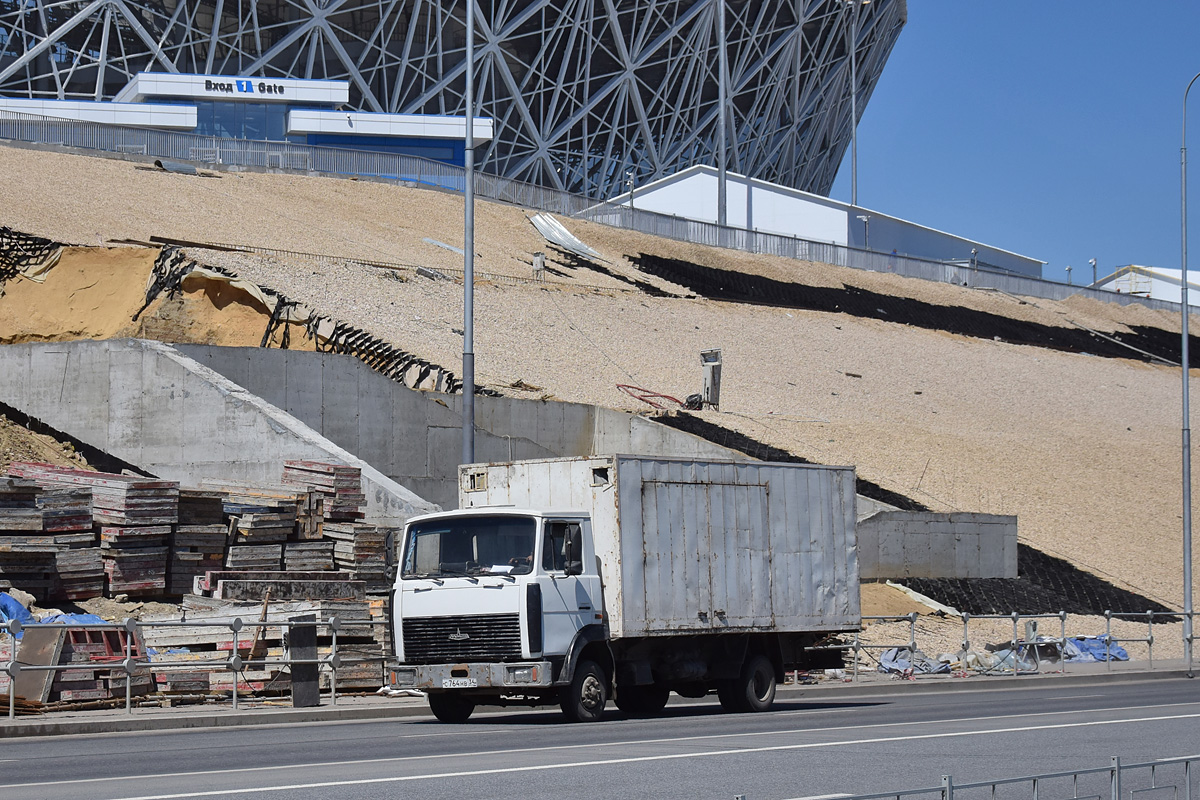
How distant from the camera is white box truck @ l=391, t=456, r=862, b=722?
14.7 meters

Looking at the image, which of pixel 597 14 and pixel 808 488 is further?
pixel 597 14

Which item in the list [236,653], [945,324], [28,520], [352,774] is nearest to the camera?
[352,774]

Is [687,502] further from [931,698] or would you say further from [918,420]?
[918,420]

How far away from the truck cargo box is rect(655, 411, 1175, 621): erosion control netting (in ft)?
26.2

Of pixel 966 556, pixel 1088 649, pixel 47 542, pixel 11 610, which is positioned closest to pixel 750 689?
pixel 11 610

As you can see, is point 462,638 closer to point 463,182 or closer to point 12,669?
point 12,669

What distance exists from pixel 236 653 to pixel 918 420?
26787 mm

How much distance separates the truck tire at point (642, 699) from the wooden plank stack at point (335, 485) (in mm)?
6334

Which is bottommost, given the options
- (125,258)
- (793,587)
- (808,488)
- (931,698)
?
(931,698)

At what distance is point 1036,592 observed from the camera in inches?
1105

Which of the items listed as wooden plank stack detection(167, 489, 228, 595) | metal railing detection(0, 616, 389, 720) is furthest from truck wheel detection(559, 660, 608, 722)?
wooden plank stack detection(167, 489, 228, 595)

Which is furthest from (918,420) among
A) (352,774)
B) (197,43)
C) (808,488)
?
(197,43)

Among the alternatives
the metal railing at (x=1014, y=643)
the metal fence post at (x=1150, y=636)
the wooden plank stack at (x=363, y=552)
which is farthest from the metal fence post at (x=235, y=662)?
the metal fence post at (x=1150, y=636)

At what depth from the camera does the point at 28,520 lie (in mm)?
19078
